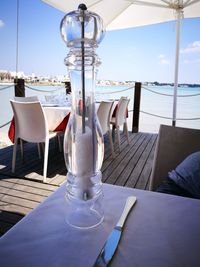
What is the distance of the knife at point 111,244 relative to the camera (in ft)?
1.54

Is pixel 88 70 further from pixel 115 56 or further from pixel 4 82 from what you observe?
pixel 115 56

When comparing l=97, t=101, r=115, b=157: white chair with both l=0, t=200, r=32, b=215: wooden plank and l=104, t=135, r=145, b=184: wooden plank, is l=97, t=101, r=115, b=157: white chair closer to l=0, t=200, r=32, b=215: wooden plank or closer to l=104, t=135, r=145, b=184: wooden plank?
l=104, t=135, r=145, b=184: wooden plank

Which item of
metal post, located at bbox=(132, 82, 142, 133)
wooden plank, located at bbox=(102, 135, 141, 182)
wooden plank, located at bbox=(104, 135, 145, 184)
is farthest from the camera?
metal post, located at bbox=(132, 82, 142, 133)

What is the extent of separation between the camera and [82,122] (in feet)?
2.06

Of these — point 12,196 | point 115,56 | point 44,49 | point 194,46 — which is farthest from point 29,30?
point 194,46

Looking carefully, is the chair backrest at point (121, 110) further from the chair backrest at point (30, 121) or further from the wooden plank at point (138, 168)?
the chair backrest at point (30, 121)

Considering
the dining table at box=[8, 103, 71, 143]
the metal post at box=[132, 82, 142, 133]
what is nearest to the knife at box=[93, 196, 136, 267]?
the dining table at box=[8, 103, 71, 143]

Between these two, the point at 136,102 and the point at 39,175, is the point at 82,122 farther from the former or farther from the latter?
the point at 136,102

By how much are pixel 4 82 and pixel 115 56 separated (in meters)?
20.1

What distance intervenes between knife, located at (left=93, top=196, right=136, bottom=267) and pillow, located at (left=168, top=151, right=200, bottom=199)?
0.52 meters

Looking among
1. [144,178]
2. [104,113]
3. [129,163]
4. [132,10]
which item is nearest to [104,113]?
[104,113]

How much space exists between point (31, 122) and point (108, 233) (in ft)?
6.75

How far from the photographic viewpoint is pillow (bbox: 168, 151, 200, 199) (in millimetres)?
1060

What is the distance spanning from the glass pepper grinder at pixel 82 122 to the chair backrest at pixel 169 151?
0.73 metres
